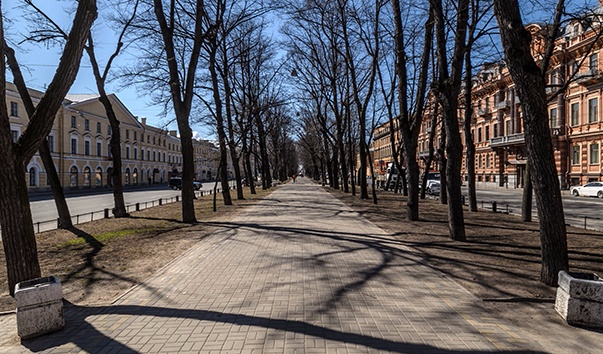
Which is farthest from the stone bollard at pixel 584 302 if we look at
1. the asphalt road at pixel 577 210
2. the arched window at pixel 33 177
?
the arched window at pixel 33 177

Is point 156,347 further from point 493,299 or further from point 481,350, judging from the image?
point 493,299

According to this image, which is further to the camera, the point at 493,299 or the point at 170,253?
the point at 170,253

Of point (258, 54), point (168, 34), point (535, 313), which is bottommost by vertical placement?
point (535, 313)

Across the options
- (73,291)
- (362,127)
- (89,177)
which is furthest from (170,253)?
(89,177)

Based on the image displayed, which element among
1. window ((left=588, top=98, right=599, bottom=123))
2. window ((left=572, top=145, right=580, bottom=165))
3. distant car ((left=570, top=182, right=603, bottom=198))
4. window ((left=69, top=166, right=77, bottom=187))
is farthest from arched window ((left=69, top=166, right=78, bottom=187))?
window ((left=588, top=98, right=599, bottom=123))

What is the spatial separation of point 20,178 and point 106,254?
11.8 ft

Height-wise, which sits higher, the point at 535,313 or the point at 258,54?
the point at 258,54

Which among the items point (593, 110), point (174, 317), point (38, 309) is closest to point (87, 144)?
point (38, 309)

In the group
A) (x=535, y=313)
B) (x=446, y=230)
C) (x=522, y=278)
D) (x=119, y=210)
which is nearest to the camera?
(x=535, y=313)

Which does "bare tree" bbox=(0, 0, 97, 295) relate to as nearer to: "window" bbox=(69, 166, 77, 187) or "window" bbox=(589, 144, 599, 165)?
"window" bbox=(589, 144, 599, 165)

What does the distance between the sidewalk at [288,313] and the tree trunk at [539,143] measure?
153 centimetres

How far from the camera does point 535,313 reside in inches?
203

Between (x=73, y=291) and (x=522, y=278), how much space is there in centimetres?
723

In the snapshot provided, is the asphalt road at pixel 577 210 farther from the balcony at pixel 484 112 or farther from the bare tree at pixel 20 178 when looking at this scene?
the balcony at pixel 484 112
